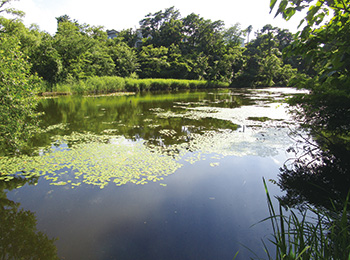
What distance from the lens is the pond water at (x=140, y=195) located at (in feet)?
6.92

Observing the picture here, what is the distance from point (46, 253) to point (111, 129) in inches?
196

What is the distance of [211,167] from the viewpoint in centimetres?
394

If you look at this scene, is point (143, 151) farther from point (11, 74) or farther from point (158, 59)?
point (158, 59)

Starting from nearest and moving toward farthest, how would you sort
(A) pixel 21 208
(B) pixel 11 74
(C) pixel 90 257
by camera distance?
1. (C) pixel 90 257
2. (A) pixel 21 208
3. (B) pixel 11 74

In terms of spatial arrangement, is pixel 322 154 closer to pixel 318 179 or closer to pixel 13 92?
pixel 318 179

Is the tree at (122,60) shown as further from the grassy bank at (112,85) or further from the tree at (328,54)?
the tree at (328,54)

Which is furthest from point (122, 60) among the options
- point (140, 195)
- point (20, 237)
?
point (20, 237)

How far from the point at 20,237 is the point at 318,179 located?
4.11 m

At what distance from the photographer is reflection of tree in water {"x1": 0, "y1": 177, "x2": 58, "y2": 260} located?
196cm

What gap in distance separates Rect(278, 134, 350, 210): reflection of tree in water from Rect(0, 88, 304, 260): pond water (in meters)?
0.26

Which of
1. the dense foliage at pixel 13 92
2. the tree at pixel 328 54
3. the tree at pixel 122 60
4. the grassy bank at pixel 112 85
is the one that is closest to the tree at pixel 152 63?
the tree at pixel 122 60

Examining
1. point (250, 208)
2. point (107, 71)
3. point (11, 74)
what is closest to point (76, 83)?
point (107, 71)

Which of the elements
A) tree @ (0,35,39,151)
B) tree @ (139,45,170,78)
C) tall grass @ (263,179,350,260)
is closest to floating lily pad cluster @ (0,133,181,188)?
tree @ (0,35,39,151)

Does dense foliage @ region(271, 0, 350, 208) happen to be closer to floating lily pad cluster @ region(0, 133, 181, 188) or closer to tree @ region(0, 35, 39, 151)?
floating lily pad cluster @ region(0, 133, 181, 188)
